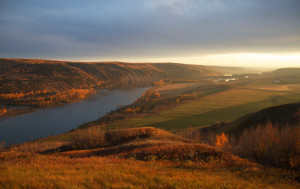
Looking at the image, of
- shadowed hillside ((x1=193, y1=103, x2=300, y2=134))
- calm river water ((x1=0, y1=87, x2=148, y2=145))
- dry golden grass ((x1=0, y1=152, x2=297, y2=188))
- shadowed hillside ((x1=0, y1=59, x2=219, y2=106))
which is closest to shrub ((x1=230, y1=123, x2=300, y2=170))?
dry golden grass ((x1=0, y1=152, x2=297, y2=188))

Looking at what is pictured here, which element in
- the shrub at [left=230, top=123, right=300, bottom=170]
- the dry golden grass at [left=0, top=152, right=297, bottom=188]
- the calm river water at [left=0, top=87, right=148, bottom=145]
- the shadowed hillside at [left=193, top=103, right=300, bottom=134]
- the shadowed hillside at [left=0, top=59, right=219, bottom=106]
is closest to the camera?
the dry golden grass at [left=0, top=152, right=297, bottom=188]

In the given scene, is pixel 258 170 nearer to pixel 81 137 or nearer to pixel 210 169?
pixel 210 169

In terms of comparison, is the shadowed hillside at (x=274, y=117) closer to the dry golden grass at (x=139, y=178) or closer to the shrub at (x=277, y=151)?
the shrub at (x=277, y=151)

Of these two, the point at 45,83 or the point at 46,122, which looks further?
the point at 45,83

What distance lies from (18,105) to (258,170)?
322ft

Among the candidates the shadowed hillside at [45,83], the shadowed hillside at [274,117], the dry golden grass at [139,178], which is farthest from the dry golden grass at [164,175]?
the shadowed hillside at [45,83]

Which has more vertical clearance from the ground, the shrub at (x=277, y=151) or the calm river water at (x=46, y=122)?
the shrub at (x=277, y=151)

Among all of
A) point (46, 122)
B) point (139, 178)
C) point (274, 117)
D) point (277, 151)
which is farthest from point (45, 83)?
point (277, 151)

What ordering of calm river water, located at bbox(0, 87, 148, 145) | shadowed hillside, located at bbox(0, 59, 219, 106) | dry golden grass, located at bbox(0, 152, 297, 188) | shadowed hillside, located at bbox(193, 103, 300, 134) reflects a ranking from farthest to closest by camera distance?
shadowed hillside, located at bbox(0, 59, 219, 106), calm river water, located at bbox(0, 87, 148, 145), shadowed hillside, located at bbox(193, 103, 300, 134), dry golden grass, located at bbox(0, 152, 297, 188)

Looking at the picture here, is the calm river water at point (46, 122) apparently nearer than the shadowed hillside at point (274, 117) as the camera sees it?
No

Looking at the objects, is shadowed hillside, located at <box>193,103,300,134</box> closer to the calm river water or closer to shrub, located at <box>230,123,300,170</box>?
shrub, located at <box>230,123,300,170</box>

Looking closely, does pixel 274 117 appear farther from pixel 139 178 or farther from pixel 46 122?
pixel 46 122

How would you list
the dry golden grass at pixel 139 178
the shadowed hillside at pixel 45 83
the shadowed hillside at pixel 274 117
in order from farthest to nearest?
the shadowed hillside at pixel 45 83 < the shadowed hillside at pixel 274 117 < the dry golden grass at pixel 139 178

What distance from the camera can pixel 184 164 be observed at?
9156 mm
